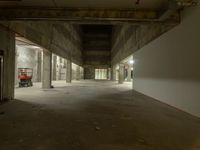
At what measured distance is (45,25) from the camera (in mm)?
10453

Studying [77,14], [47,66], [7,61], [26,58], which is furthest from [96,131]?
[26,58]

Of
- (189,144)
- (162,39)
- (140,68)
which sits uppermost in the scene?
(162,39)

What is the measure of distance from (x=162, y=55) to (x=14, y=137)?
231 inches

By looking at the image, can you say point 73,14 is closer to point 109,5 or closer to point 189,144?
point 109,5

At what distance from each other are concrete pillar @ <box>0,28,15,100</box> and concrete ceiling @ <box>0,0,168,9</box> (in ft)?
4.47

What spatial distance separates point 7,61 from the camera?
6.27m

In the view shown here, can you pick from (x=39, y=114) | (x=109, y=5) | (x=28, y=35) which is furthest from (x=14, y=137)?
(x=28, y=35)

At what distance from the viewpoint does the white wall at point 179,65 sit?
4.61m

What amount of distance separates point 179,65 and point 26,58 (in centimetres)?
1476

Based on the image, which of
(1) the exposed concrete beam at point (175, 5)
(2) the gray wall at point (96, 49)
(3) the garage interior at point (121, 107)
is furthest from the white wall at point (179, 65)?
(2) the gray wall at point (96, 49)

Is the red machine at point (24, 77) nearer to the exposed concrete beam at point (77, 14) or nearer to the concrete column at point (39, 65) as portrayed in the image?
the concrete column at point (39, 65)

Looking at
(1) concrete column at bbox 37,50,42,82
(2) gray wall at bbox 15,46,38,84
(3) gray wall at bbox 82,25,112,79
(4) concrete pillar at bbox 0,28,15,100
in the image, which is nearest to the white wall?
(4) concrete pillar at bbox 0,28,15,100

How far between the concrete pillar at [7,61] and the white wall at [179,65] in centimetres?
585

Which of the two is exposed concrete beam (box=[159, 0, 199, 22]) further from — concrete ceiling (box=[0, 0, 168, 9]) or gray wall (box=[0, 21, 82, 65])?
gray wall (box=[0, 21, 82, 65])
